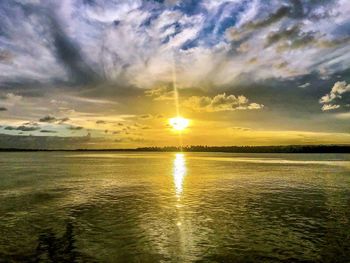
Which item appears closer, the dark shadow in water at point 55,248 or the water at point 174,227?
the dark shadow in water at point 55,248

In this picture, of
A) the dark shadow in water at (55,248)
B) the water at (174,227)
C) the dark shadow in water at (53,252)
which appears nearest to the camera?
the dark shadow in water at (53,252)

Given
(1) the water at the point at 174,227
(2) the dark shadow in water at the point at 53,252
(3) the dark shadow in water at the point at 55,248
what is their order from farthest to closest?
(1) the water at the point at 174,227
(3) the dark shadow in water at the point at 55,248
(2) the dark shadow in water at the point at 53,252

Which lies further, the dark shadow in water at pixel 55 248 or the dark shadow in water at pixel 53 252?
the dark shadow in water at pixel 55 248

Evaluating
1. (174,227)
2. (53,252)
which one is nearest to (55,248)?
(53,252)

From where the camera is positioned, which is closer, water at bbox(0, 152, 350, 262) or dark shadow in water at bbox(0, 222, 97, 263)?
dark shadow in water at bbox(0, 222, 97, 263)

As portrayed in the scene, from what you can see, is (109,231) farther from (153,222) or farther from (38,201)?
(38,201)

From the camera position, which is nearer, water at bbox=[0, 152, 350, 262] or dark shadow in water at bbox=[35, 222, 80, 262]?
dark shadow in water at bbox=[35, 222, 80, 262]

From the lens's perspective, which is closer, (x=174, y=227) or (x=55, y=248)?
(x=55, y=248)

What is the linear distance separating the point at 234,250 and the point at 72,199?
2274 centimetres

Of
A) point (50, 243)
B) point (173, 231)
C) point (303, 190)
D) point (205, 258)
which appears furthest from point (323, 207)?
point (50, 243)

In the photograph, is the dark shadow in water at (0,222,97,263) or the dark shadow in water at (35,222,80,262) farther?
the dark shadow in water at (35,222,80,262)

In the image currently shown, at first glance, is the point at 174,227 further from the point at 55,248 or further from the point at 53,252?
the point at 53,252

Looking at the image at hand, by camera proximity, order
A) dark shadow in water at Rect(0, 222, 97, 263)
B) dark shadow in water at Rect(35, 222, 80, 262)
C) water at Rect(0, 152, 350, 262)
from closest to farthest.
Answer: dark shadow in water at Rect(0, 222, 97, 263) → dark shadow in water at Rect(35, 222, 80, 262) → water at Rect(0, 152, 350, 262)

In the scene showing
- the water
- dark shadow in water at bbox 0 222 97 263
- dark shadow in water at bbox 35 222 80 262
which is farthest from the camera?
the water
